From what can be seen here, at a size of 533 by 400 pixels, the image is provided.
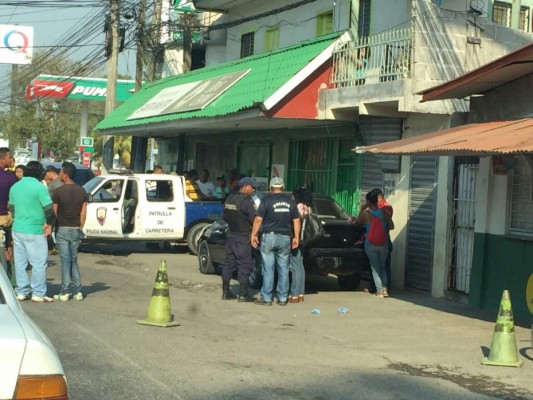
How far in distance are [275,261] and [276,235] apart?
1.45 feet

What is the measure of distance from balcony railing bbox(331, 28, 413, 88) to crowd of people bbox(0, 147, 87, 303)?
19.4 feet

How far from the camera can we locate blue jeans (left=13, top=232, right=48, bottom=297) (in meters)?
10.6

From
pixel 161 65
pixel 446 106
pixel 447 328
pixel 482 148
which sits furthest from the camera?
pixel 161 65

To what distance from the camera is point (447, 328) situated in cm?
1041

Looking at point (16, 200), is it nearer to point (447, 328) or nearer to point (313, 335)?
point (313, 335)

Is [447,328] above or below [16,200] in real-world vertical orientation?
below

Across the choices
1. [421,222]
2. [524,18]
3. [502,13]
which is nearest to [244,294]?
[421,222]

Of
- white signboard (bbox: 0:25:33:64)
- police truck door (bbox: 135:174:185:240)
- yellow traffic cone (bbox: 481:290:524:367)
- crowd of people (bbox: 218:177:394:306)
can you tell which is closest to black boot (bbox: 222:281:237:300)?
crowd of people (bbox: 218:177:394:306)

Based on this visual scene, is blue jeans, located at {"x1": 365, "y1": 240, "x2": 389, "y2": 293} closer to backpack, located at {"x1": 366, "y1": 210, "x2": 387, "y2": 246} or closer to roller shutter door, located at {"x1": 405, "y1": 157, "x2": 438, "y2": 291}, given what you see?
backpack, located at {"x1": 366, "y1": 210, "x2": 387, "y2": 246}

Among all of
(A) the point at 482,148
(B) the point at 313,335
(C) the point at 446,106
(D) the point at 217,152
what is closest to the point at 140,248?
(D) the point at 217,152

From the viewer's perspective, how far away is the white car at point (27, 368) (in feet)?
11.1

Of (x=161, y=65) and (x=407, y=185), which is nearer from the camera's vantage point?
(x=407, y=185)

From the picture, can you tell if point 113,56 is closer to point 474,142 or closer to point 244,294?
point 244,294

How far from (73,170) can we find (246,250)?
8.96ft
